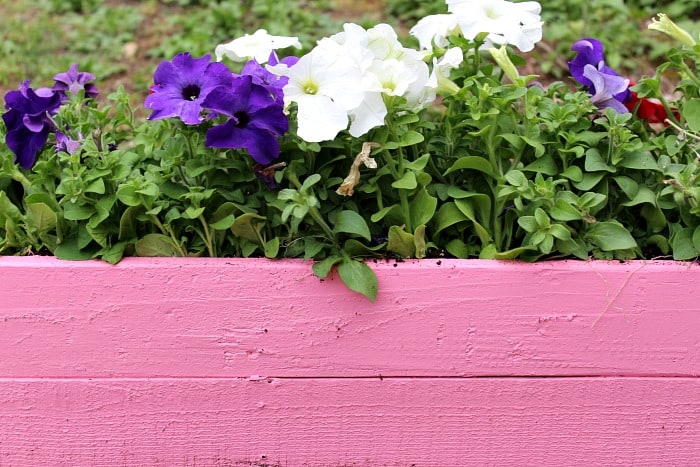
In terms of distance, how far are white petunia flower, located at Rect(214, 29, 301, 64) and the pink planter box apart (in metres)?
0.40

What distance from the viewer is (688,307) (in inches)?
51.9

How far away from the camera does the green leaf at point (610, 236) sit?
1316 mm

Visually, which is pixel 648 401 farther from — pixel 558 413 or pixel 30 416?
pixel 30 416

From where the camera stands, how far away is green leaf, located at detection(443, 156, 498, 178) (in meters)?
1.35

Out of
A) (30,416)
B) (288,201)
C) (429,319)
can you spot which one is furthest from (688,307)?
(30,416)

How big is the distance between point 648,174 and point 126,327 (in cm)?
97

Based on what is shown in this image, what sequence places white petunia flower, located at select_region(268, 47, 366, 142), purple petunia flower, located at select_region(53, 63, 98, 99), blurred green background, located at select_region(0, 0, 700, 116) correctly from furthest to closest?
blurred green background, located at select_region(0, 0, 700, 116) < purple petunia flower, located at select_region(53, 63, 98, 99) < white petunia flower, located at select_region(268, 47, 366, 142)

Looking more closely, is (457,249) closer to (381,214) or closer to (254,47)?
(381,214)

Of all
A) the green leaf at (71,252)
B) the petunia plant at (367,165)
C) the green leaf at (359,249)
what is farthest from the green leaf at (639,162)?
the green leaf at (71,252)

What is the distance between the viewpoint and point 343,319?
1321mm

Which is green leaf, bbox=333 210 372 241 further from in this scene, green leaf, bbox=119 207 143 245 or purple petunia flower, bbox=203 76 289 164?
green leaf, bbox=119 207 143 245

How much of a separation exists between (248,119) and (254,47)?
0.23 metres

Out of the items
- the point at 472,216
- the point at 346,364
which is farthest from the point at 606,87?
the point at 346,364

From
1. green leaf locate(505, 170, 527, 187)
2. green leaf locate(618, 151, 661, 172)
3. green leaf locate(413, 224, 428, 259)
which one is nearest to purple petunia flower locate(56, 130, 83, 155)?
green leaf locate(413, 224, 428, 259)
